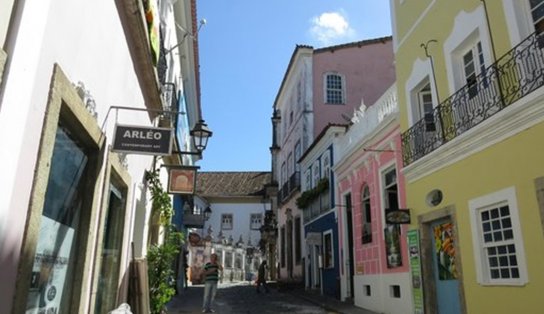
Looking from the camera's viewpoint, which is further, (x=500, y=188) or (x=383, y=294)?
(x=383, y=294)

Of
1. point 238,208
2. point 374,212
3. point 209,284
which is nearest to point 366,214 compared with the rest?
point 374,212

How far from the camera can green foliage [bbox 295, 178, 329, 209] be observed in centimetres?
1774

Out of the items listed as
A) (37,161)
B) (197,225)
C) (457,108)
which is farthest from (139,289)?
(197,225)

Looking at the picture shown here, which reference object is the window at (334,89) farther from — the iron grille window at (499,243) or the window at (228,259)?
the window at (228,259)

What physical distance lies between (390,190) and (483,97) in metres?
5.13

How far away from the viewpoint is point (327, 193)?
17625 millimetres

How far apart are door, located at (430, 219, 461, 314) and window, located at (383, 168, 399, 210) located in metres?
2.79

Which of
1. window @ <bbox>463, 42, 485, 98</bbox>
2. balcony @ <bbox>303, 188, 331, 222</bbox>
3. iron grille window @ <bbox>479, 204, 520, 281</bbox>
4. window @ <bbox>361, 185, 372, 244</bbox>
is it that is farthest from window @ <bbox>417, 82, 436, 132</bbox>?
balcony @ <bbox>303, 188, 331, 222</bbox>

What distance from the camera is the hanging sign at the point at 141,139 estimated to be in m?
5.37

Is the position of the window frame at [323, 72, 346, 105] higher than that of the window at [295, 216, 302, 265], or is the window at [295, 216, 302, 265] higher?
the window frame at [323, 72, 346, 105]

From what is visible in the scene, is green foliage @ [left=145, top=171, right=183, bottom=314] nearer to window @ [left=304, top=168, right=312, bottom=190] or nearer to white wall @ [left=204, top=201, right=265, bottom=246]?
window @ [left=304, top=168, right=312, bottom=190]

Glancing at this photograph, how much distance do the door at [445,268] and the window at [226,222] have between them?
3578cm

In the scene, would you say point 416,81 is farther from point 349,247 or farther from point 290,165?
point 290,165

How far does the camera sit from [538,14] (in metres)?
6.49
